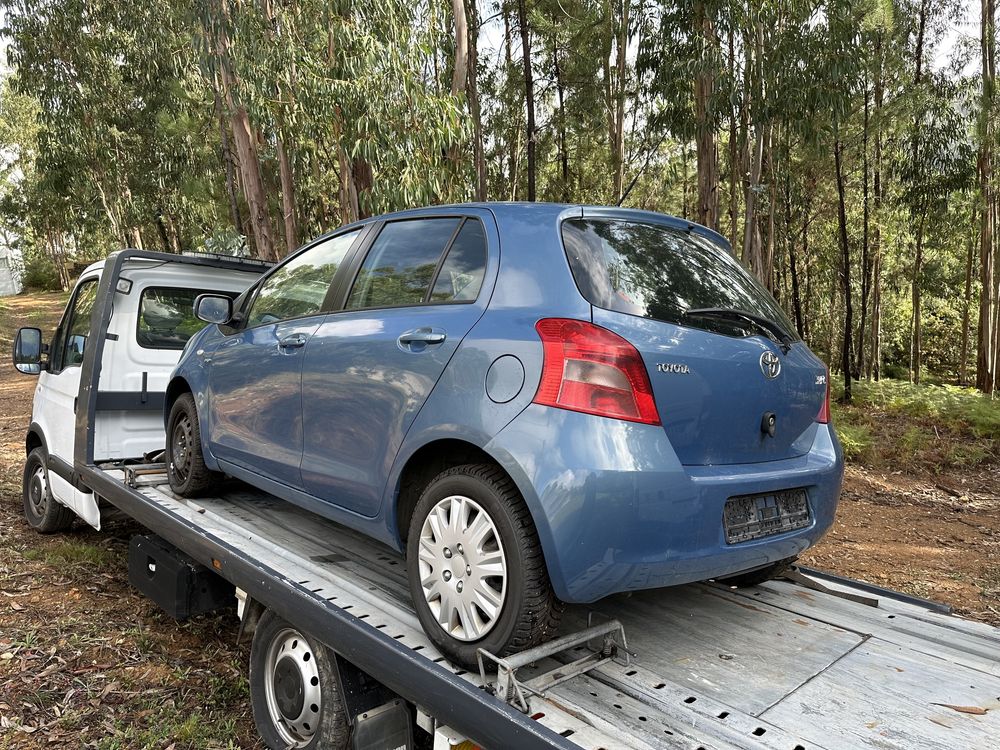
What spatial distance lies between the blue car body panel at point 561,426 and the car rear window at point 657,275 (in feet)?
0.19

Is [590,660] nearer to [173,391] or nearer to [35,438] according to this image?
[173,391]

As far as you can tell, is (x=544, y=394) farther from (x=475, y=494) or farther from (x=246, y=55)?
(x=246, y=55)

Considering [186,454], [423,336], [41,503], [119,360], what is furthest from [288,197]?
[423,336]

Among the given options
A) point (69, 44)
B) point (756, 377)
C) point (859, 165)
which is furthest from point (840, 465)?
point (69, 44)

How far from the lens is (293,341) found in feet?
11.0

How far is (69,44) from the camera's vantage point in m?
18.8

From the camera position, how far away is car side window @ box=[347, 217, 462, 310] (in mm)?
2920

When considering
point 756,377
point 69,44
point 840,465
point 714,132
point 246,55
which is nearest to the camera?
point 756,377

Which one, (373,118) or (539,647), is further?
(373,118)

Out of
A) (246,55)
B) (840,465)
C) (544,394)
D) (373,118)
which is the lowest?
(840,465)

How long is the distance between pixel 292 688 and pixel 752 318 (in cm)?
224

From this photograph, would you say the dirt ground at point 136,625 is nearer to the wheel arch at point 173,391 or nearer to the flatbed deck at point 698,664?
the flatbed deck at point 698,664

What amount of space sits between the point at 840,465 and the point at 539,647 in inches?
56.7

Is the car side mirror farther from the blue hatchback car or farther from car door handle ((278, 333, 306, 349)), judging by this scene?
the blue hatchback car
